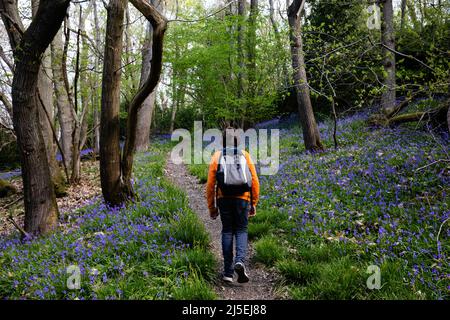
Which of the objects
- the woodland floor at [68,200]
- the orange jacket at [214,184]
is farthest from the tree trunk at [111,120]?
the orange jacket at [214,184]

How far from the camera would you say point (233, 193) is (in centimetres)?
450

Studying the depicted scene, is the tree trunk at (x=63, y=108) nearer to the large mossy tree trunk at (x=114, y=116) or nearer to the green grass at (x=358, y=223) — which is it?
the large mossy tree trunk at (x=114, y=116)

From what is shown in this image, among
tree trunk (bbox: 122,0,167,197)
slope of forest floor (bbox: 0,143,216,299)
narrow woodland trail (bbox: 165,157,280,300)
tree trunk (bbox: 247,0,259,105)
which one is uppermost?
tree trunk (bbox: 247,0,259,105)

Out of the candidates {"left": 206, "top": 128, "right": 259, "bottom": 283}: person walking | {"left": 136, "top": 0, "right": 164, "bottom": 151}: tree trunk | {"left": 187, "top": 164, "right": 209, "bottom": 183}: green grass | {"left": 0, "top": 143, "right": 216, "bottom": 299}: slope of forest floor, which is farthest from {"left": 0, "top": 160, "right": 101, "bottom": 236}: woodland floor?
{"left": 206, "top": 128, "right": 259, "bottom": 283}: person walking

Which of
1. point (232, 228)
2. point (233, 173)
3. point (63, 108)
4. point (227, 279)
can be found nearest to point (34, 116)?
point (233, 173)

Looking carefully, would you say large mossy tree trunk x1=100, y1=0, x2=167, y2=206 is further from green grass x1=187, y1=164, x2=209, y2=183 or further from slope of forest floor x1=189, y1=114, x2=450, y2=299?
slope of forest floor x1=189, y1=114, x2=450, y2=299

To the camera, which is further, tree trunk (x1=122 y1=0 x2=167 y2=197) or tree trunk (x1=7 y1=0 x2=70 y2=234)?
tree trunk (x1=122 y1=0 x2=167 y2=197)

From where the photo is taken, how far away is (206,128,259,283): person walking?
4.47m

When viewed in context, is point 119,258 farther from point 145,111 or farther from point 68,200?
point 145,111

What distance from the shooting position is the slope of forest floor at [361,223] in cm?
378

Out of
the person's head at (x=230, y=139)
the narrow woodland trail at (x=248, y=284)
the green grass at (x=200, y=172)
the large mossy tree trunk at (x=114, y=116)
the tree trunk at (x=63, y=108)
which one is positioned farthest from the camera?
the tree trunk at (x=63, y=108)

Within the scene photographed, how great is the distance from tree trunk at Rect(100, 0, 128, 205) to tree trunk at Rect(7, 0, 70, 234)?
115cm

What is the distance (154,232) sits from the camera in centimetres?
538
